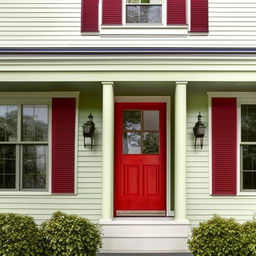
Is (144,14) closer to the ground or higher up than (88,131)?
higher up

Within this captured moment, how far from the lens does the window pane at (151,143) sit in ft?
24.9

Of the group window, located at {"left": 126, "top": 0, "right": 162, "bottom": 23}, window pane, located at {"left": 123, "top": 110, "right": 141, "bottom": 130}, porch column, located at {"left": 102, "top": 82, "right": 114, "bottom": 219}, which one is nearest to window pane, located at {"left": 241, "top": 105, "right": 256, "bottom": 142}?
window pane, located at {"left": 123, "top": 110, "right": 141, "bottom": 130}

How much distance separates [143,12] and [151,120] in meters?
2.23

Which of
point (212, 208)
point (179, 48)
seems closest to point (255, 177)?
point (212, 208)

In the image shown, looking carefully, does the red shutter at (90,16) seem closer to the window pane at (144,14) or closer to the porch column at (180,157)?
the window pane at (144,14)

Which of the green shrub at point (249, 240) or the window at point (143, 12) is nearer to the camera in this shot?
the green shrub at point (249, 240)

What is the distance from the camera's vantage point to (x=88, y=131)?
7.10 metres

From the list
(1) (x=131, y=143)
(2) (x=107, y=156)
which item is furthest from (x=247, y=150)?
(2) (x=107, y=156)

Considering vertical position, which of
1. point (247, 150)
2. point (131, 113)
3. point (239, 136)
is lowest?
point (247, 150)

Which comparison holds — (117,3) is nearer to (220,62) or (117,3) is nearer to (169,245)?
(220,62)

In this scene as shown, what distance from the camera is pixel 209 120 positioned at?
7.29m

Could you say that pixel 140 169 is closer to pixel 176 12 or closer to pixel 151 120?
pixel 151 120

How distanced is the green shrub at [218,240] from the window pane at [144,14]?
400 cm

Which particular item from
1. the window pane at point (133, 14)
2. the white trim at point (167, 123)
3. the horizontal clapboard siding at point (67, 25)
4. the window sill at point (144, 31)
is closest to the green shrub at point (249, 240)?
the white trim at point (167, 123)
